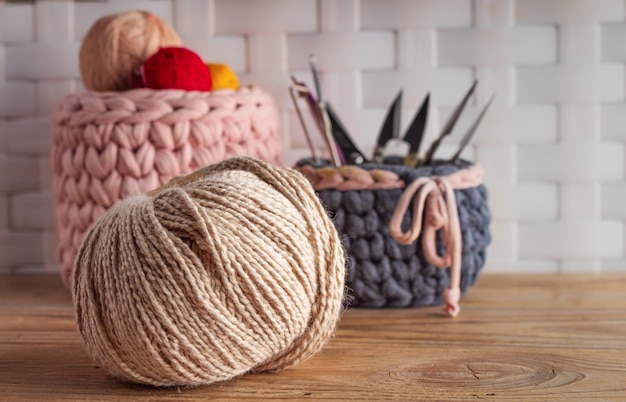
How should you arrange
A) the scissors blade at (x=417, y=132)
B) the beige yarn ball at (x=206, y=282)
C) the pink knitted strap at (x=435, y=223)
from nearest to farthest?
the beige yarn ball at (x=206, y=282), the pink knitted strap at (x=435, y=223), the scissors blade at (x=417, y=132)

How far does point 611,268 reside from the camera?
99 cm

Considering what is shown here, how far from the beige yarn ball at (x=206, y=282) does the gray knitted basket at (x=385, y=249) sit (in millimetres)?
195

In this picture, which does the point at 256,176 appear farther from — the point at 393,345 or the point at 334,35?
the point at 334,35

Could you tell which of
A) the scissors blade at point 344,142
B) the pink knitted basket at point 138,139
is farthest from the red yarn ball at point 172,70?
the scissors blade at point 344,142

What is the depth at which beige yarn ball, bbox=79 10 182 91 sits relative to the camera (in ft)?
2.68

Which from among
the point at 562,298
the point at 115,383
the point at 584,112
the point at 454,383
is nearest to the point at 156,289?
the point at 115,383

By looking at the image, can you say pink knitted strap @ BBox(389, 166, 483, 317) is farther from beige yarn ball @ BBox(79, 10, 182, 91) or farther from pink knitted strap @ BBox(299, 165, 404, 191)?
beige yarn ball @ BBox(79, 10, 182, 91)

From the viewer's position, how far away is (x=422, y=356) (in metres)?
0.64

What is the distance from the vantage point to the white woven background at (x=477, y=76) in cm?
97

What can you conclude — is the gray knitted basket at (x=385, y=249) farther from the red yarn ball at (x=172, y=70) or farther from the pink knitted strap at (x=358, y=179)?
the red yarn ball at (x=172, y=70)

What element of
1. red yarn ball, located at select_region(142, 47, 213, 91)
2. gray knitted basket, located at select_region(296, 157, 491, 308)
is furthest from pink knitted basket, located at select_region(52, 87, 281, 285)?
gray knitted basket, located at select_region(296, 157, 491, 308)

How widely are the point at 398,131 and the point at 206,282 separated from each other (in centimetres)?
43

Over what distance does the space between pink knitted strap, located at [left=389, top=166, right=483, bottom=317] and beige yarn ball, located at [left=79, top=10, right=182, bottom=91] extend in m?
0.30

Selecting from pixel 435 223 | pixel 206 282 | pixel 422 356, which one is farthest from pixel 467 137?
pixel 206 282
